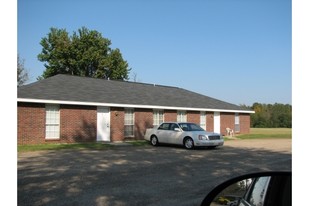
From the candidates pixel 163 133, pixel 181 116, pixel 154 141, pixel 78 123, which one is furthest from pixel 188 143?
pixel 181 116

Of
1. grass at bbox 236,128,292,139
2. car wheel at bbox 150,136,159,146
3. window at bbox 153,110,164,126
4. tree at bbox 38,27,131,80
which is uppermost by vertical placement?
tree at bbox 38,27,131,80

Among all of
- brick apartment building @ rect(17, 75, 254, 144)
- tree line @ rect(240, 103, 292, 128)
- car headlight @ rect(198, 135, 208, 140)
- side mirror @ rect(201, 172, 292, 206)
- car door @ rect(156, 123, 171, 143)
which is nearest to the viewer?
side mirror @ rect(201, 172, 292, 206)

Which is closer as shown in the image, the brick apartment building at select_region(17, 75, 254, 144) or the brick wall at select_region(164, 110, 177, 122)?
the brick apartment building at select_region(17, 75, 254, 144)

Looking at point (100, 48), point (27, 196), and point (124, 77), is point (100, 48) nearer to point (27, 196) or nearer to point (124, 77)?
point (124, 77)

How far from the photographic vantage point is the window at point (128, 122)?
26.0 meters

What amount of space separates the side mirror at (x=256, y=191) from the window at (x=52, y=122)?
21049 millimetres

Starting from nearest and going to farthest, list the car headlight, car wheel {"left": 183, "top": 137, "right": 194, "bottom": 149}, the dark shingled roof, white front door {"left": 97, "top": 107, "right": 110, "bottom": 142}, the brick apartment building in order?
the car headlight, car wheel {"left": 183, "top": 137, "right": 194, "bottom": 149}, the brick apartment building, the dark shingled roof, white front door {"left": 97, "top": 107, "right": 110, "bottom": 142}

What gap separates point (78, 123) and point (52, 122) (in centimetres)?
174

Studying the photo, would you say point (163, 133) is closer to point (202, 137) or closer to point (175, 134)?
point (175, 134)

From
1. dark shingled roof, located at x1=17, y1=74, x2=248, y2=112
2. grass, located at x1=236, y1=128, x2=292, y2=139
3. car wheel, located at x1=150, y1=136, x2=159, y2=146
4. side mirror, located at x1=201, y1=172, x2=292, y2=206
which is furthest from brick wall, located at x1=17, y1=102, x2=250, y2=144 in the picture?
side mirror, located at x1=201, y1=172, x2=292, y2=206

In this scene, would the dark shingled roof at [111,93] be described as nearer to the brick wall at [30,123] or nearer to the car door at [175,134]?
the brick wall at [30,123]

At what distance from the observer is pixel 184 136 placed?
20.2 meters

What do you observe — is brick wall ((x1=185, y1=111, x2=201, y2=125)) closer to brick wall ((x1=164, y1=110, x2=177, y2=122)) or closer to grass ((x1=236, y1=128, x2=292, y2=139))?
brick wall ((x1=164, y1=110, x2=177, y2=122))

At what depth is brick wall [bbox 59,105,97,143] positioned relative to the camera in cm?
2247
